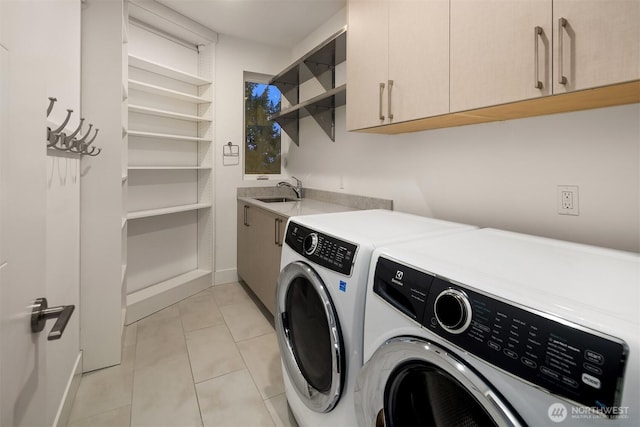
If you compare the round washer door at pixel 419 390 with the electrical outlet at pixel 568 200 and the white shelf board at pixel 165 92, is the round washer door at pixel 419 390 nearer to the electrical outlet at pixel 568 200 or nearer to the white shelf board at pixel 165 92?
the electrical outlet at pixel 568 200

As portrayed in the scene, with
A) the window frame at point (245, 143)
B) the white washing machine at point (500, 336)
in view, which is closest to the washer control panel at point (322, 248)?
the white washing machine at point (500, 336)

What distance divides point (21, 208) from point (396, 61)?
1.58m

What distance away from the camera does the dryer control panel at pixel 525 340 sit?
483 mm

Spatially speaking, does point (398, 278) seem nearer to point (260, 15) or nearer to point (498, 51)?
A: point (498, 51)

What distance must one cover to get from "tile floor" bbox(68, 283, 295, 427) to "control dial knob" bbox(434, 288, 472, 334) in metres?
1.19

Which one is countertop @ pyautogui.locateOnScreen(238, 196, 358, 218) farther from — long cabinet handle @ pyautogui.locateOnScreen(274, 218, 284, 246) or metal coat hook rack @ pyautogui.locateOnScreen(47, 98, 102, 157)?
metal coat hook rack @ pyautogui.locateOnScreen(47, 98, 102, 157)

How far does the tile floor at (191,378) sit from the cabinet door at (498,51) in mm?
1696

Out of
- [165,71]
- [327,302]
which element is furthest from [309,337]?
[165,71]

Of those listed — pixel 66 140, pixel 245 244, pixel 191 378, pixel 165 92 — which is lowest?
pixel 191 378

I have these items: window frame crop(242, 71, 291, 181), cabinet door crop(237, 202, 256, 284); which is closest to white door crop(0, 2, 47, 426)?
cabinet door crop(237, 202, 256, 284)

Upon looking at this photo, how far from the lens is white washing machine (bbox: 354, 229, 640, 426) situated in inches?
19.6

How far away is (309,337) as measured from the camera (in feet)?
4.40

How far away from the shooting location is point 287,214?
222cm

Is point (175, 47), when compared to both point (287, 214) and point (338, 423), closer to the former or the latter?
point (287, 214)
